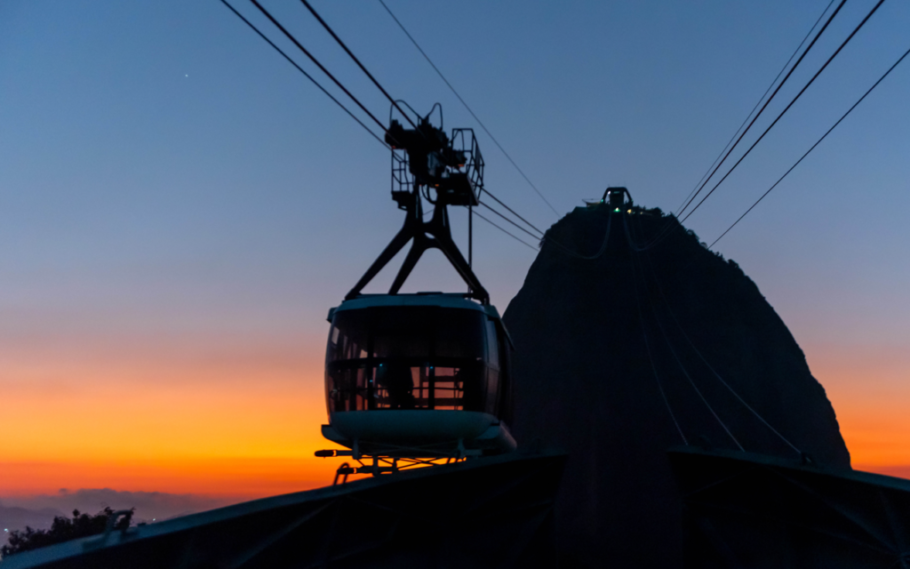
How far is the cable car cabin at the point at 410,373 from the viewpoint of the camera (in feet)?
38.7

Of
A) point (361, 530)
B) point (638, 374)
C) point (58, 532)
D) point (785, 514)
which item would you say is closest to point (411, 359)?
point (361, 530)

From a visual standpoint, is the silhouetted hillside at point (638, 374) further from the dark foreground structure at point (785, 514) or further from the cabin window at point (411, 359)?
the cabin window at point (411, 359)

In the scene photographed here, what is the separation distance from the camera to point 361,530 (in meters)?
8.20

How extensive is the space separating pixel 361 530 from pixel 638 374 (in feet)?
185

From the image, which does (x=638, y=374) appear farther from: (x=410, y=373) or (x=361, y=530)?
(x=361, y=530)

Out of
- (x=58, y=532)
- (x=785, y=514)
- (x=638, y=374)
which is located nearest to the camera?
(x=785, y=514)

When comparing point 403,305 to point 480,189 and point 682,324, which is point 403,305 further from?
point 682,324

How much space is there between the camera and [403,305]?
1198 cm

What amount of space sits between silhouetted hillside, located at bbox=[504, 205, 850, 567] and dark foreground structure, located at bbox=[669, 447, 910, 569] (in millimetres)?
34640

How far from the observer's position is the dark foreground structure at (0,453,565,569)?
4.91 metres

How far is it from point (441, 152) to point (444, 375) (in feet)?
23.7

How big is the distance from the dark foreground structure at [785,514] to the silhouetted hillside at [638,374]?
3464 centimetres

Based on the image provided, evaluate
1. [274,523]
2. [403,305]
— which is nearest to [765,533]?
[403,305]

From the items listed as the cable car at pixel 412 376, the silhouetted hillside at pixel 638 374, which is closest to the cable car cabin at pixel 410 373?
the cable car at pixel 412 376
